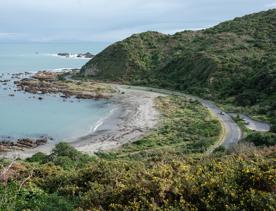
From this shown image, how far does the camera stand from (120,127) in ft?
180

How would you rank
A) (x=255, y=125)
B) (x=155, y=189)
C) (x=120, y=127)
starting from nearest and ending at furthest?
(x=155, y=189) → (x=255, y=125) → (x=120, y=127)

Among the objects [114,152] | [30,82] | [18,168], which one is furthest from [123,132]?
[30,82]

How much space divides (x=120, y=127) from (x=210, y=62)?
1731 inches

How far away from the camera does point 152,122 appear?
57.6 m

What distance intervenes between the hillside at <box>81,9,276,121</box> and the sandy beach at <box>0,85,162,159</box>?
44.9 feet

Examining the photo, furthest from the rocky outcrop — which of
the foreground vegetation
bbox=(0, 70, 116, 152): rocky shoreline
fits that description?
bbox=(0, 70, 116, 152): rocky shoreline

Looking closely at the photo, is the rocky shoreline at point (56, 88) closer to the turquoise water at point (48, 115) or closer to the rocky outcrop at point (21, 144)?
the turquoise water at point (48, 115)

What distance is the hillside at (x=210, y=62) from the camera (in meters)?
75.2

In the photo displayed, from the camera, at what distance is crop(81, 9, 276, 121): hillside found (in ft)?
247

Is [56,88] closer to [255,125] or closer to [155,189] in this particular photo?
[255,125]

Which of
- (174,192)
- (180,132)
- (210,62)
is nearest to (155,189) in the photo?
(174,192)

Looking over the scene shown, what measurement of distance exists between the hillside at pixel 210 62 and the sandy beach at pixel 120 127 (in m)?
13.7

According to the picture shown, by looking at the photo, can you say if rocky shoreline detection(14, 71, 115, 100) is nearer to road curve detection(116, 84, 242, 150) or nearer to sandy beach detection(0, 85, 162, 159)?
sandy beach detection(0, 85, 162, 159)

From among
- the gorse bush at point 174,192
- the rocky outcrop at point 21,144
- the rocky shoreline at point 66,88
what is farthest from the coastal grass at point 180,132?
the gorse bush at point 174,192
